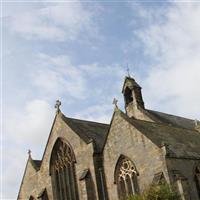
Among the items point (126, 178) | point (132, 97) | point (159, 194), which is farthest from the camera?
point (132, 97)

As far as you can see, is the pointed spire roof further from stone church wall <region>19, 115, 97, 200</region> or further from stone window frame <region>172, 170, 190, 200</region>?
stone window frame <region>172, 170, 190, 200</region>

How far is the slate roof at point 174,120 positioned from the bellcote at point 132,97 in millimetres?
1899

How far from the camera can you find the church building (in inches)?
1228

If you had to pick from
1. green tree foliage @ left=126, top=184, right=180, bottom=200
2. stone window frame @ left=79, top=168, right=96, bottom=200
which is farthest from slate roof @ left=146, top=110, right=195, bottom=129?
green tree foliage @ left=126, top=184, right=180, bottom=200

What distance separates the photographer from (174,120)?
5359 centimetres

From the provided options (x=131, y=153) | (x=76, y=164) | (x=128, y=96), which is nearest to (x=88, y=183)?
(x=76, y=164)

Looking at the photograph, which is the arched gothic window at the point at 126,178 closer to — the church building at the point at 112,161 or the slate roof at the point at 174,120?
the church building at the point at 112,161

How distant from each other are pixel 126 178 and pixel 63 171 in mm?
8026

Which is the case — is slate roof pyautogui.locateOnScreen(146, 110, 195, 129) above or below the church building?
above

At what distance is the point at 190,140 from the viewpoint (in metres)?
38.6

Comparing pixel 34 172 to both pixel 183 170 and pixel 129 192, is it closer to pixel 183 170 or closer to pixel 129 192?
pixel 129 192

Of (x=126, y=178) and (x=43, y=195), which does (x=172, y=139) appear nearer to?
(x=126, y=178)

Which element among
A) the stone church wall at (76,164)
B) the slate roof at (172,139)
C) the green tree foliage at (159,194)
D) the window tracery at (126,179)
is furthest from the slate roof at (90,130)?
the green tree foliage at (159,194)

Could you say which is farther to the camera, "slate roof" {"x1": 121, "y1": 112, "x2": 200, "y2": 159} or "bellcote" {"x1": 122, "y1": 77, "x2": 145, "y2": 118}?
"bellcote" {"x1": 122, "y1": 77, "x2": 145, "y2": 118}
